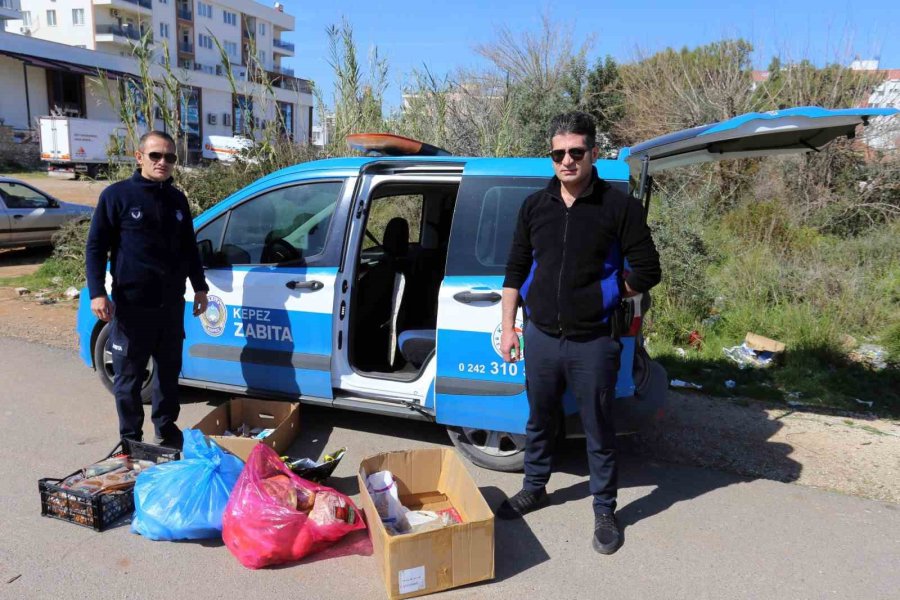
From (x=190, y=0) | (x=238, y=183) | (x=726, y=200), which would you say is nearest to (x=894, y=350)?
(x=726, y=200)

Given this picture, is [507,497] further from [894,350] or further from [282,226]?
[894,350]

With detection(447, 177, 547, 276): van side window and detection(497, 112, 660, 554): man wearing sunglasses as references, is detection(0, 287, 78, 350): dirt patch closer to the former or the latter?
A: detection(447, 177, 547, 276): van side window

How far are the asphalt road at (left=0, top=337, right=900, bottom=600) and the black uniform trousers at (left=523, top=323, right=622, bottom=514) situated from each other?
35 cm

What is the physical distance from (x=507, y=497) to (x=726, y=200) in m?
9.11

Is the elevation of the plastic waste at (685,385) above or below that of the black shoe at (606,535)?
above

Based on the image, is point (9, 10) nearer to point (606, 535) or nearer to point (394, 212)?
point (394, 212)

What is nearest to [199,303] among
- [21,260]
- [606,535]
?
[606,535]

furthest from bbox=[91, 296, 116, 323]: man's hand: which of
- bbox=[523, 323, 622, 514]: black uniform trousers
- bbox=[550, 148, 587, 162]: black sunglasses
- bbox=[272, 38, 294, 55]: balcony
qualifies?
bbox=[272, 38, 294, 55]: balcony

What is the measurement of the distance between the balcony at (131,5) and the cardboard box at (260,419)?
2146 inches

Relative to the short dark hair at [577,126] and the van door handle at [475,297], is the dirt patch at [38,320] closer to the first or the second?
the van door handle at [475,297]

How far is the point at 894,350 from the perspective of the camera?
608 cm

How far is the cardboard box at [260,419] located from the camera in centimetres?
387

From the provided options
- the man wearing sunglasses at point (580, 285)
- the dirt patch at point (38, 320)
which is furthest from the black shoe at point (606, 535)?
the dirt patch at point (38, 320)

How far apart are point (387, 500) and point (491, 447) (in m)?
0.89
